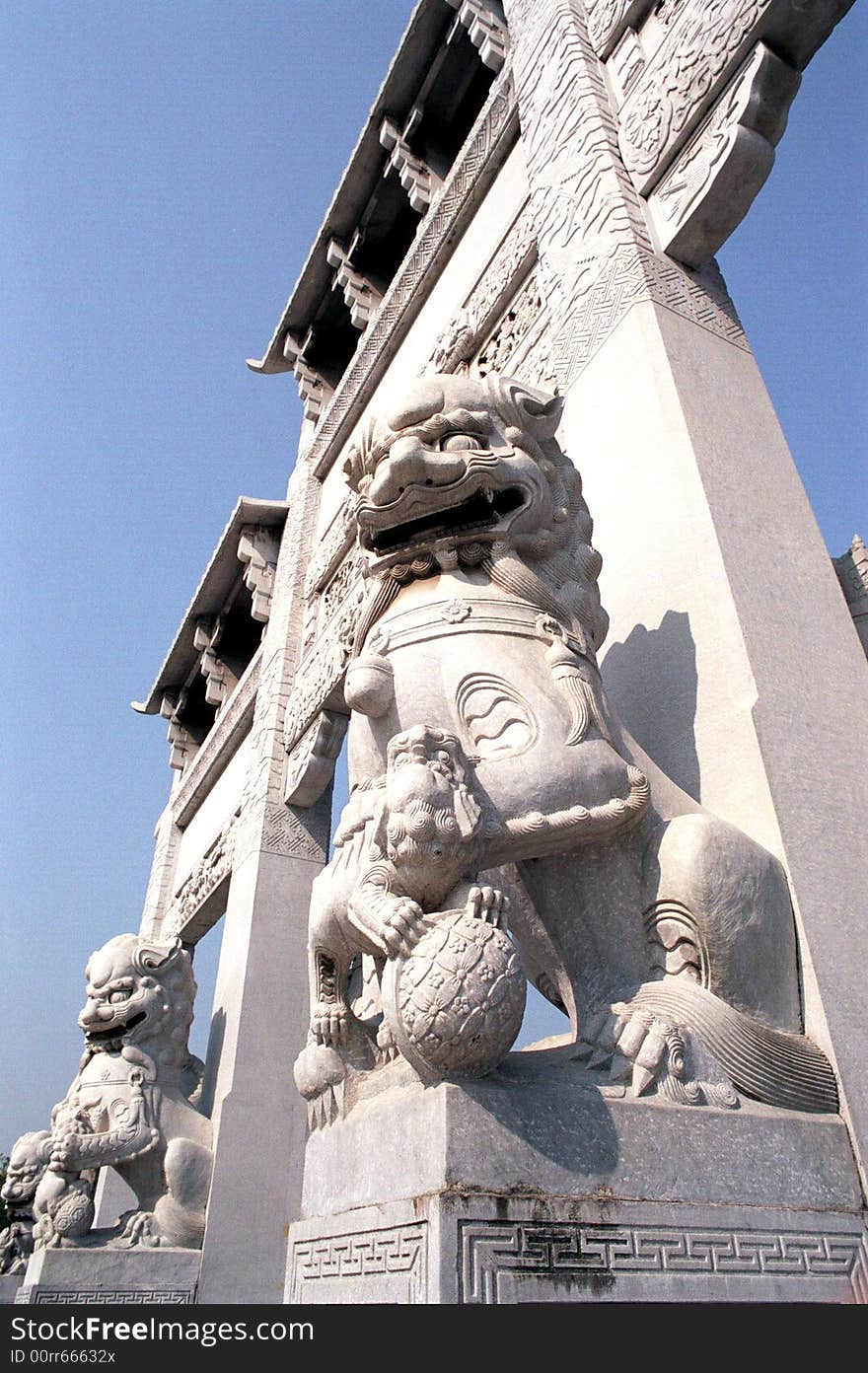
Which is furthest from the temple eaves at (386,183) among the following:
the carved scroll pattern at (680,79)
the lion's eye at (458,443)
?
the lion's eye at (458,443)

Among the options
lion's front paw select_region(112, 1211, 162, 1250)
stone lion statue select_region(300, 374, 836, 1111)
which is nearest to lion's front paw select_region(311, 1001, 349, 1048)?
stone lion statue select_region(300, 374, 836, 1111)

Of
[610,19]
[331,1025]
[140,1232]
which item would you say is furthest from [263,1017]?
[610,19]

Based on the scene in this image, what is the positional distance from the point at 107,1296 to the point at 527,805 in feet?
13.5

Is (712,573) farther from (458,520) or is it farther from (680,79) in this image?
(680,79)

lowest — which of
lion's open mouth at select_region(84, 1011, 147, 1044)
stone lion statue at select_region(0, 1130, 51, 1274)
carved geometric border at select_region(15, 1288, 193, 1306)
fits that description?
carved geometric border at select_region(15, 1288, 193, 1306)

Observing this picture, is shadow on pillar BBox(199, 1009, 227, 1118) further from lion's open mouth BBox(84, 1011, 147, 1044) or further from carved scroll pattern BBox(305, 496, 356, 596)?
carved scroll pattern BBox(305, 496, 356, 596)

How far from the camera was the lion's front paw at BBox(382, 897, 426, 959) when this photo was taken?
178 centimetres

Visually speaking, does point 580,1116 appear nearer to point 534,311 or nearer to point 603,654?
point 603,654

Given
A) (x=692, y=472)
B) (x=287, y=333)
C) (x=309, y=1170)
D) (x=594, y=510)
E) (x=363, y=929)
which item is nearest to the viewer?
(x=363, y=929)

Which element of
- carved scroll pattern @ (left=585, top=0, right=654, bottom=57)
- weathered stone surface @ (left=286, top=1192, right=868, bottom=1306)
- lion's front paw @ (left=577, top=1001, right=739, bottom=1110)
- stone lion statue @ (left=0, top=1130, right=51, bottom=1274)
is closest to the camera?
weathered stone surface @ (left=286, top=1192, right=868, bottom=1306)

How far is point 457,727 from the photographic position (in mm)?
2301

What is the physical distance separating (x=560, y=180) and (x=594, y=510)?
6.18ft

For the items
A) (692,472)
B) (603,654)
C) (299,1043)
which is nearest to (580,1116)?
(603,654)

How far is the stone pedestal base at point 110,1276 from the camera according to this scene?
14.9 ft
